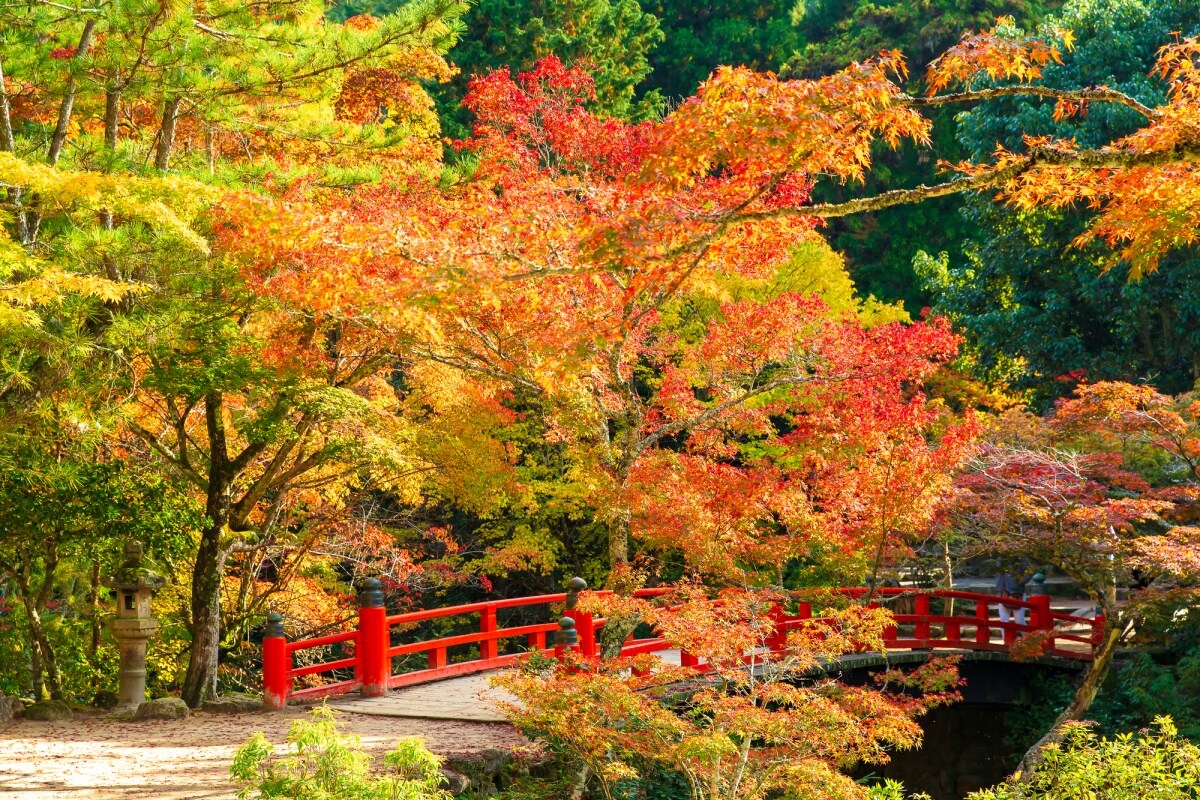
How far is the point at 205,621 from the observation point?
12008 millimetres

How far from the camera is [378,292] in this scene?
7523 mm

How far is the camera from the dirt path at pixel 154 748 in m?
7.59

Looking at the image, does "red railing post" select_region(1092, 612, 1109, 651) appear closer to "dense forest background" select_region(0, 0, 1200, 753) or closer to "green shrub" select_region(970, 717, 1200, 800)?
"dense forest background" select_region(0, 0, 1200, 753)

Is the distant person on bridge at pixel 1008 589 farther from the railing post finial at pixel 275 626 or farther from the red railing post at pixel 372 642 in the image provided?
the railing post finial at pixel 275 626

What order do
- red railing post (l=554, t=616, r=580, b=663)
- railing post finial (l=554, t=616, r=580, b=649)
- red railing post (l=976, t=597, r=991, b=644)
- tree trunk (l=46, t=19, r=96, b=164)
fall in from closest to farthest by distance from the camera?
1. tree trunk (l=46, t=19, r=96, b=164)
2. red railing post (l=554, t=616, r=580, b=663)
3. railing post finial (l=554, t=616, r=580, b=649)
4. red railing post (l=976, t=597, r=991, b=644)

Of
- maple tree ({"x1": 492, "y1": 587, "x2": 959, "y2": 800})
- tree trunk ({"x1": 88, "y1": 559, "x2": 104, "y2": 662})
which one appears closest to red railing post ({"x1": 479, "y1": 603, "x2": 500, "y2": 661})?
maple tree ({"x1": 492, "y1": 587, "x2": 959, "y2": 800})

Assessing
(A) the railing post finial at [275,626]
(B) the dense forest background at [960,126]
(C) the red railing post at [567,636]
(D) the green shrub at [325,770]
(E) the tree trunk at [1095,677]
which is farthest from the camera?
(B) the dense forest background at [960,126]

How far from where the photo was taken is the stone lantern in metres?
10.9

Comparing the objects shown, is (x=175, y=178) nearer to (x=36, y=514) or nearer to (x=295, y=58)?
(x=295, y=58)

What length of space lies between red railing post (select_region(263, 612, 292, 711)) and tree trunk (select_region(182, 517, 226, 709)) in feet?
3.87

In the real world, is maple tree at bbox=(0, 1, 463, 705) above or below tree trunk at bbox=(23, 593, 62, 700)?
above

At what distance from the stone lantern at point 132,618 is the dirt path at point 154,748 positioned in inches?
19.3

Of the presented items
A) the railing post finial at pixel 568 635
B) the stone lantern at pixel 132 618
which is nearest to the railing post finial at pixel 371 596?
the railing post finial at pixel 568 635

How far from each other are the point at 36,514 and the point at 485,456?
613cm
